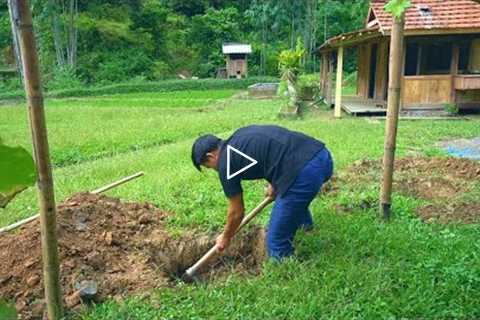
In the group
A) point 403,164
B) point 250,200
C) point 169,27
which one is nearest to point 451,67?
point 403,164

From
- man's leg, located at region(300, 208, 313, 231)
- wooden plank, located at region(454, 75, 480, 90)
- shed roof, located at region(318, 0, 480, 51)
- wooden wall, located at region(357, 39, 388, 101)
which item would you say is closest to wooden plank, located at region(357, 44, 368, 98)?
wooden wall, located at region(357, 39, 388, 101)

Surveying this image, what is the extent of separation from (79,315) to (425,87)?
41.7 feet

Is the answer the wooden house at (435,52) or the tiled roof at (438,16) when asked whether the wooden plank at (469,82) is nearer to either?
the wooden house at (435,52)

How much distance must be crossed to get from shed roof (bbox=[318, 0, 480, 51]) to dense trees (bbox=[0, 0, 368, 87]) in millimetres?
19993

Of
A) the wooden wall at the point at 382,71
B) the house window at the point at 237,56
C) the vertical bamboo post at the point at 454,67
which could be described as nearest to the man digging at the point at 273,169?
the vertical bamboo post at the point at 454,67

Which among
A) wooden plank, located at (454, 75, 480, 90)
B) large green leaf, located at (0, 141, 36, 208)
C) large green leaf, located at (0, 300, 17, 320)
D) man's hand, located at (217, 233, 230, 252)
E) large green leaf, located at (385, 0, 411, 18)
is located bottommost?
man's hand, located at (217, 233, 230, 252)

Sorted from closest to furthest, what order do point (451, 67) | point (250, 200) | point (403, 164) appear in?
point (250, 200)
point (403, 164)
point (451, 67)

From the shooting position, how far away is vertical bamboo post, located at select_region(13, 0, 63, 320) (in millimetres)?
2326

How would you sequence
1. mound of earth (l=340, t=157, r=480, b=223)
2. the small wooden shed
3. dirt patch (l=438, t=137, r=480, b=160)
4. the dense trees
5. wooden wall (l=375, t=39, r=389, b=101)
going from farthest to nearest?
the dense trees < the small wooden shed < wooden wall (l=375, t=39, r=389, b=101) < dirt patch (l=438, t=137, r=480, b=160) < mound of earth (l=340, t=157, r=480, b=223)

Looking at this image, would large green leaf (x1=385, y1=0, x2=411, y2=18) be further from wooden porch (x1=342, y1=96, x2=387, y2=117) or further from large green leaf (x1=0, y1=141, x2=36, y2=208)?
wooden porch (x1=342, y1=96, x2=387, y2=117)

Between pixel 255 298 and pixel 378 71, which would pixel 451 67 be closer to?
pixel 378 71

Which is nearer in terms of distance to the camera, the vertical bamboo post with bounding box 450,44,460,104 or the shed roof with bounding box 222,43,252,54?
the vertical bamboo post with bounding box 450,44,460,104

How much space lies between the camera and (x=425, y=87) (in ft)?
45.0

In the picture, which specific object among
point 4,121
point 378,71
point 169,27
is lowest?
point 4,121
